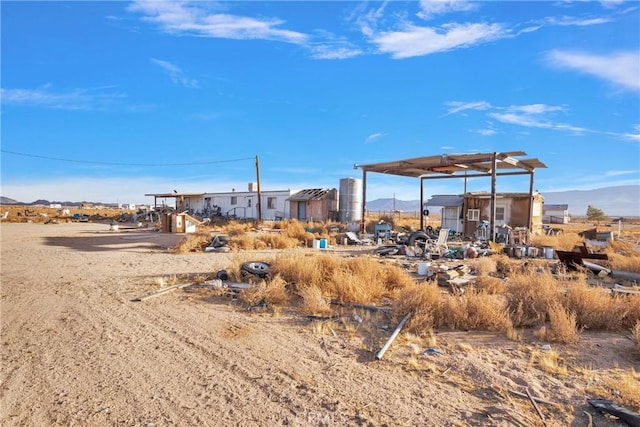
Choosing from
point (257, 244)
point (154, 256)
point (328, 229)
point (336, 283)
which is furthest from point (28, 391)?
point (328, 229)

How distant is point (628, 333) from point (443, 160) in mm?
12269

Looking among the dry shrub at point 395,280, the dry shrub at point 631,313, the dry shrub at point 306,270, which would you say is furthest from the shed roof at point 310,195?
the dry shrub at point 631,313

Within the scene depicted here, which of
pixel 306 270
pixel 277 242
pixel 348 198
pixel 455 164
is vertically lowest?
Answer: pixel 277 242

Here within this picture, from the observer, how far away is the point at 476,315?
503 cm

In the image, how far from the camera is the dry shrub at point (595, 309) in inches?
198

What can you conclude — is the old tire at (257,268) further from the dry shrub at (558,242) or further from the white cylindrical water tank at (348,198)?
the white cylindrical water tank at (348,198)

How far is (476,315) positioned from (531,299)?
1.17 metres

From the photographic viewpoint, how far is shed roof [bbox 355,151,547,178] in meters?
Result: 15.5

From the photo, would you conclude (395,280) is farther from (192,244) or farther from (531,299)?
(192,244)

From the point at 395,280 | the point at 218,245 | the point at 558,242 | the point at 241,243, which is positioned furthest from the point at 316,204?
the point at 395,280

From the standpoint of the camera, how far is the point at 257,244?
1480 centimetres

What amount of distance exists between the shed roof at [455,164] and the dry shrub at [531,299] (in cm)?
978

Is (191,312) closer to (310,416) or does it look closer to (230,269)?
(230,269)

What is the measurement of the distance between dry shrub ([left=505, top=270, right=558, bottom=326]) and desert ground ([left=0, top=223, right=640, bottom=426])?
0.60 meters
